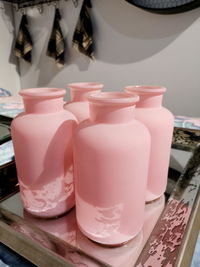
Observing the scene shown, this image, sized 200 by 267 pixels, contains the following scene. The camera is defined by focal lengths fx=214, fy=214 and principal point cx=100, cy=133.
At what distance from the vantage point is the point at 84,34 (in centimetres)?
192

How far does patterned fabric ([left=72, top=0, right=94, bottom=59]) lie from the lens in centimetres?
189

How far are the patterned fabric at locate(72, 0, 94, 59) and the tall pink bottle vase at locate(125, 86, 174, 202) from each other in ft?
5.34

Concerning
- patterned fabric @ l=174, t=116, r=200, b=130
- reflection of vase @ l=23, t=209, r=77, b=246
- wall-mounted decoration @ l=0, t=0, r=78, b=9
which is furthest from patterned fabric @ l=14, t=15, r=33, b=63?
reflection of vase @ l=23, t=209, r=77, b=246

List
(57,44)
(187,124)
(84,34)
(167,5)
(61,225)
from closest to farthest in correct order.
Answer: (61,225) → (187,124) → (167,5) → (84,34) → (57,44)

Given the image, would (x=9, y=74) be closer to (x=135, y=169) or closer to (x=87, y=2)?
(x=87, y=2)

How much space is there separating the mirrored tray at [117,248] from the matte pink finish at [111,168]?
0.09 ft

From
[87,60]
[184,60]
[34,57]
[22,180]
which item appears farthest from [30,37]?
[22,180]

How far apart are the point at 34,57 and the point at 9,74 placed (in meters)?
0.39

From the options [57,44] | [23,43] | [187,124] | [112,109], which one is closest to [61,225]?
[112,109]

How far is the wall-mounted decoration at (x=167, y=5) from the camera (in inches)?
56.3

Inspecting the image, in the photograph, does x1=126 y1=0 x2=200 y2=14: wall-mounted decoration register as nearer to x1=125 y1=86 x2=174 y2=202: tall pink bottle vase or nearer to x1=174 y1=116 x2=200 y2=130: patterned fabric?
x1=174 y1=116 x2=200 y2=130: patterned fabric

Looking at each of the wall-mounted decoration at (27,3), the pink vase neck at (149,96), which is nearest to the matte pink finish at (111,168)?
the pink vase neck at (149,96)

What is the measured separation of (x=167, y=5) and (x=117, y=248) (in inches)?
65.2

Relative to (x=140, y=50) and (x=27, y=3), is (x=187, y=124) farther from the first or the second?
(x=27, y=3)
